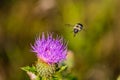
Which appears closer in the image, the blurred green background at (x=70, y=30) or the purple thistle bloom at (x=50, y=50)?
the purple thistle bloom at (x=50, y=50)

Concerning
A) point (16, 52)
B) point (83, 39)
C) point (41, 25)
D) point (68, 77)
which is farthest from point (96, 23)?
point (68, 77)

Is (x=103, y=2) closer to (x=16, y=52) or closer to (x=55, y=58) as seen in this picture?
(x=16, y=52)

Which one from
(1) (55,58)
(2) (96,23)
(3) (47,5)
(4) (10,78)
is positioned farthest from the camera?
(3) (47,5)

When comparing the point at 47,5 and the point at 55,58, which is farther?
the point at 47,5

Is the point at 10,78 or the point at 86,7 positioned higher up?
the point at 86,7

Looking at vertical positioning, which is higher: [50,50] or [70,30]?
[50,50]

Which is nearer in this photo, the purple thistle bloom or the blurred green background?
the purple thistle bloom

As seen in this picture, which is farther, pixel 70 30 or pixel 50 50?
pixel 70 30

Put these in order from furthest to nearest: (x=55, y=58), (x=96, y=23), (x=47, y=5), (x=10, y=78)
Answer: (x=47, y=5)
(x=96, y=23)
(x=10, y=78)
(x=55, y=58)
